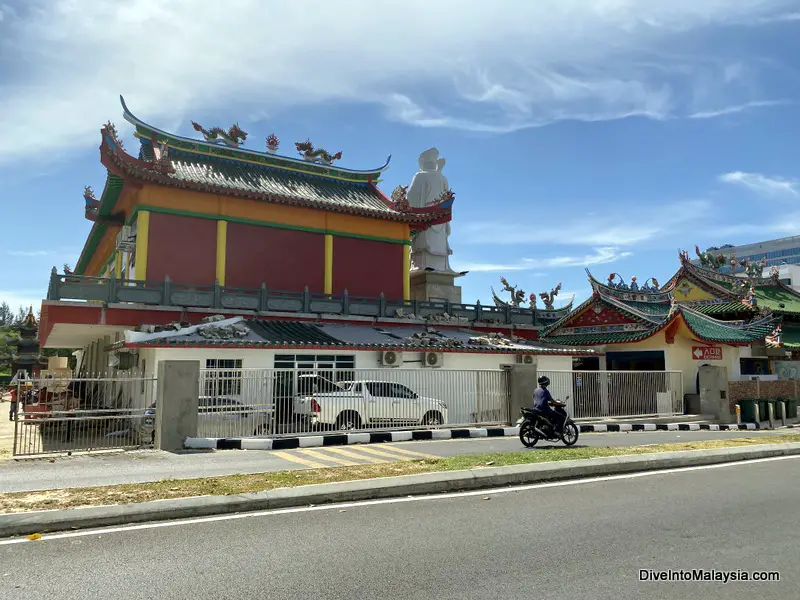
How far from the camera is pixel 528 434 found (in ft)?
45.9

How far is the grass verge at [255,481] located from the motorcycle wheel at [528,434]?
1.12 m

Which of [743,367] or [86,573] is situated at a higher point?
[743,367]

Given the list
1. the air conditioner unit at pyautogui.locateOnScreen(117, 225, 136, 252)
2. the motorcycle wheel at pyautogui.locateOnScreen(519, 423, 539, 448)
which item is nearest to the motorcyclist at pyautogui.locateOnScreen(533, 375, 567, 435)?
the motorcycle wheel at pyautogui.locateOnScreen(519, 423, 539, 448)

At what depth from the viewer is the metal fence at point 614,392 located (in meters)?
20.4

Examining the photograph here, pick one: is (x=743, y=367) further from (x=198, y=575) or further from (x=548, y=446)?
(x=198, y=575)

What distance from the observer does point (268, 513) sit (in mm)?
7676

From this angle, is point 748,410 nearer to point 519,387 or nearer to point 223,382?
point 519,387

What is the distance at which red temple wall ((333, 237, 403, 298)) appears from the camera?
2655 cm

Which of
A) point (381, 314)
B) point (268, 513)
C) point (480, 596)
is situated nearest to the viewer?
point (480, 596)

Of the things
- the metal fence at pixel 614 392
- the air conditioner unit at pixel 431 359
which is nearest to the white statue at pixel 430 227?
the air conditioner unit at pixel 431 359

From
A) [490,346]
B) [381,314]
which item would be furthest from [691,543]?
[381,314]

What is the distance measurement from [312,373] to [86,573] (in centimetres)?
992

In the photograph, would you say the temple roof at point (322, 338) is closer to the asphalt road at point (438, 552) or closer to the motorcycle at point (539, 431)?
the motorcycle at point (539, 431)

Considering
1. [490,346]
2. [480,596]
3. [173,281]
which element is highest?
[173,281]
